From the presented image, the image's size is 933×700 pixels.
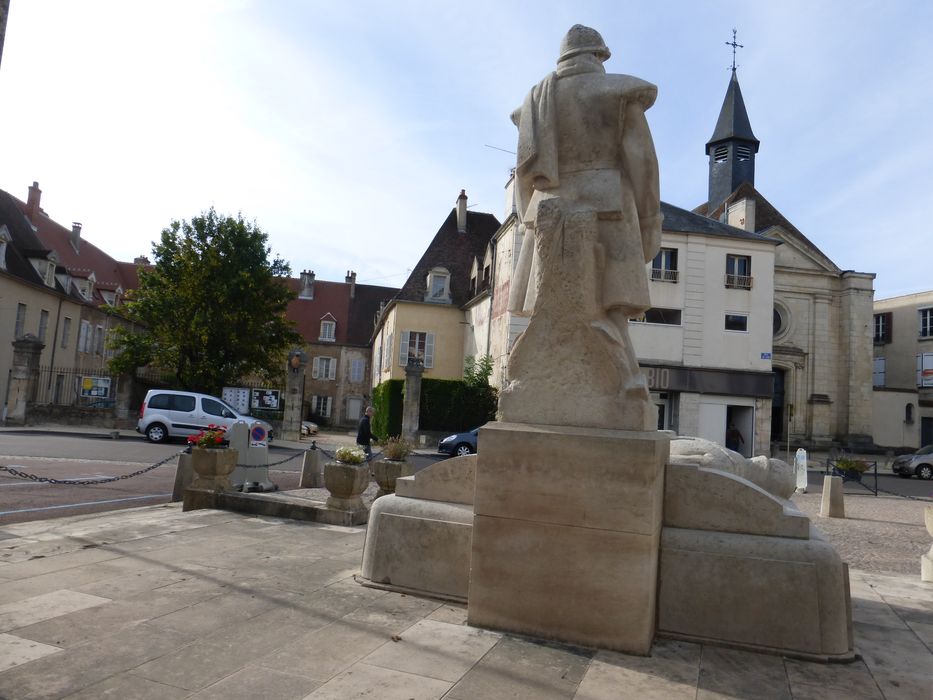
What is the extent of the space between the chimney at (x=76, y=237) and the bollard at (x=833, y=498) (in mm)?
46888

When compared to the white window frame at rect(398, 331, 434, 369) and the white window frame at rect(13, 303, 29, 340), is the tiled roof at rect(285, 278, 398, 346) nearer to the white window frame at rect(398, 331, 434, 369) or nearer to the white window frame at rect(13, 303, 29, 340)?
the white window frame at rect(398, 331, 434, 369)

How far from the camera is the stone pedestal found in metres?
3.62

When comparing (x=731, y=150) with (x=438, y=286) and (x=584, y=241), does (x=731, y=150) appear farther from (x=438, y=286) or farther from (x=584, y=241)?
(x=584, y=241)

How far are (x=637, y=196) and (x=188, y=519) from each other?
560cm

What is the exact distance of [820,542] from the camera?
12.5 feet

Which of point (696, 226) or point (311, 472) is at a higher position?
point (696, 226)

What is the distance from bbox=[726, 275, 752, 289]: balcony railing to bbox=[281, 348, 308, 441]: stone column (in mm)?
17981

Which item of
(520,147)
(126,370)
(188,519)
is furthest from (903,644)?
(126,370)

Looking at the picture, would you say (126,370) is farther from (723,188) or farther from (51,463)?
(723,188)

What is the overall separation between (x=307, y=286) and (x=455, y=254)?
2030 centimetres

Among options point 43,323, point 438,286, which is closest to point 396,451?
point 438,286

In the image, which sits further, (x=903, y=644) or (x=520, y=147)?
(x=520, y=147)

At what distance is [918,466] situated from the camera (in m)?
26.8

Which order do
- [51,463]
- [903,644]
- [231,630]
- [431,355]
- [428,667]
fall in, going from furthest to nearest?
1. [431,355]
2. [51,463]
3. [903,644]
4. [231,630]
5. [428,667]
